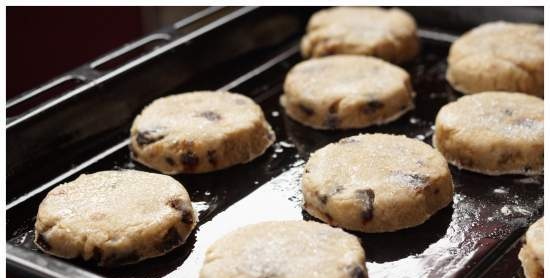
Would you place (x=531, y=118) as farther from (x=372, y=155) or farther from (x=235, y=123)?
(x=235, y=123)

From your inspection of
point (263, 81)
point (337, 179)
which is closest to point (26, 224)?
point (337, 179)

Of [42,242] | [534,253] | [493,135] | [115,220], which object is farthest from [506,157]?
[42,242]

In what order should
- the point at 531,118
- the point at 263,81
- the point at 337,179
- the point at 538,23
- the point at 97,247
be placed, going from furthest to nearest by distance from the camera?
the point at 538,23 → the point at 263,81 → the point at 531,118 → the point at 337,179 → the point at 97,247

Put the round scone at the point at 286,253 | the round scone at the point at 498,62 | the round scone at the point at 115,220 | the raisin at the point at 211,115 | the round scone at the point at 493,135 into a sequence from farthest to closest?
the round scone at the point at 498,62 < the raisin at the point at 211,115 < the round scone at the point at 493,135 < the round scone at the point at 115,220 < the round scone at the point at 286,253

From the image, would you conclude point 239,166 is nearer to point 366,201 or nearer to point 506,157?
point 366,201

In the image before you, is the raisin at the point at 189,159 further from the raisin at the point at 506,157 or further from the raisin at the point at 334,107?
the raisin at the point at 506,157

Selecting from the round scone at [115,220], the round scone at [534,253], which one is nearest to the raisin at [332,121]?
the round scone at [115,220]
